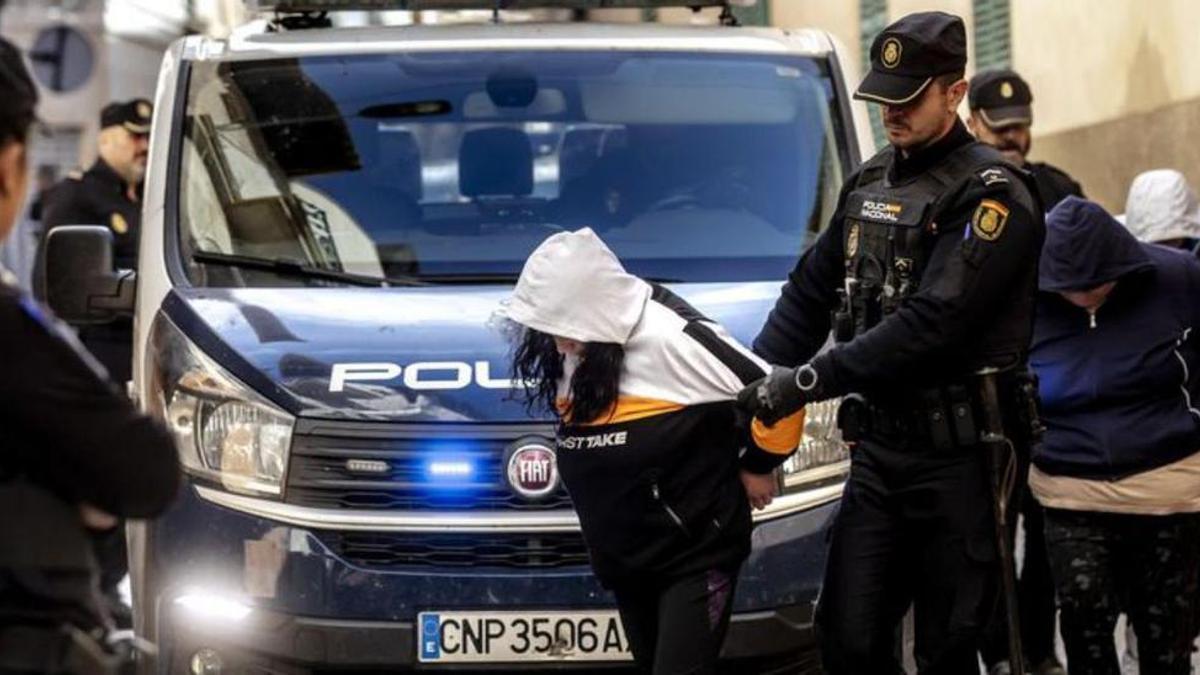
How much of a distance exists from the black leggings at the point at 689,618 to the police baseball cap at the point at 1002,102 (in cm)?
321

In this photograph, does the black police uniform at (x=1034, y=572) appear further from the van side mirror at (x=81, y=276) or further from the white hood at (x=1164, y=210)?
the van side mirror at (x=81, y=276)

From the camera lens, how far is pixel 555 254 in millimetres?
5629

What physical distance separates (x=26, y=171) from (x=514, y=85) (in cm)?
418

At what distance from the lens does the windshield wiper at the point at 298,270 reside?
7.22 meters

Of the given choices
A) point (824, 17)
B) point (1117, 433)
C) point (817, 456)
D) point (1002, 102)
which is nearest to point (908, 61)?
point (817, 456)

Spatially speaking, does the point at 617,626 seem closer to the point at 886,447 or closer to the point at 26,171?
the point at 886,447

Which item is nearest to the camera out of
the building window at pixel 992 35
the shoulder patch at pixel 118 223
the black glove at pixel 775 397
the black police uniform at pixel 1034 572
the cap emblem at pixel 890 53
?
the black glove at pixel 775 397

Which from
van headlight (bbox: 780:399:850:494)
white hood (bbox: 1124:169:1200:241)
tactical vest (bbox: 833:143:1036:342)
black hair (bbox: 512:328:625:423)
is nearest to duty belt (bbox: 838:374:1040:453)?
tactical vest (bbox: 833:143:1036:342)

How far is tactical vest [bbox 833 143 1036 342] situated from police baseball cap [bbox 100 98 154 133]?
4.96 metres

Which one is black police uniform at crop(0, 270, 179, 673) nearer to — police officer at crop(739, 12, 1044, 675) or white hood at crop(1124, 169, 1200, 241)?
police officer at crop(739, 12, 1044, 675)

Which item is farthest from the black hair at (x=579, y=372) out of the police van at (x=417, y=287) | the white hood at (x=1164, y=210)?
the white hood at (x=1164, y=210)

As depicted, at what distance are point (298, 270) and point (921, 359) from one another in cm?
216

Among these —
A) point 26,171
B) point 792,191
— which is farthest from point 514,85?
point 26,171

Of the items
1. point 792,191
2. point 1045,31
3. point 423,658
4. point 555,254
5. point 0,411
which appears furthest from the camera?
point 1045,31
